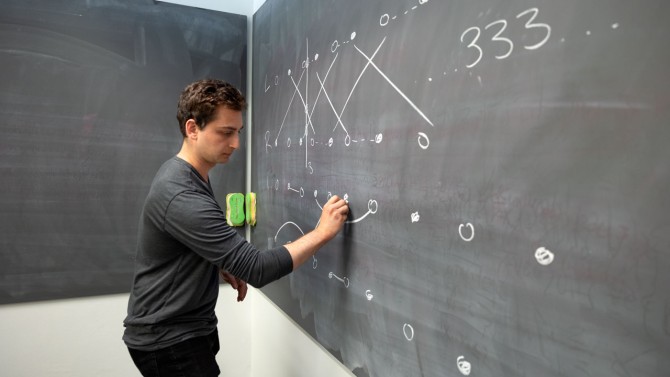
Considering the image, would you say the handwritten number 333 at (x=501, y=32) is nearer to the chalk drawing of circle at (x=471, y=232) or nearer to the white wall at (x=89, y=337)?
the chalk drawing of circle at (x=471, y=232)

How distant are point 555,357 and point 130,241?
183 cm

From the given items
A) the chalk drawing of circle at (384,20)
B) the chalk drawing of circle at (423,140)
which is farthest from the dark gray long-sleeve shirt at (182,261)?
the chalk drawing of circle at (384,20)

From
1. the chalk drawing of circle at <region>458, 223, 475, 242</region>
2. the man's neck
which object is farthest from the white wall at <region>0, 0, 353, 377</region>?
the chalk drawing of circle at <region>458, 223, 475, 242</region>

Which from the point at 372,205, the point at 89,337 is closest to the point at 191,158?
the point at 372,205

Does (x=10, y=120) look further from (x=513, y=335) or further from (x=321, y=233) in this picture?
(x=513, y=335)

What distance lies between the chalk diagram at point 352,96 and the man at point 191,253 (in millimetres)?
171

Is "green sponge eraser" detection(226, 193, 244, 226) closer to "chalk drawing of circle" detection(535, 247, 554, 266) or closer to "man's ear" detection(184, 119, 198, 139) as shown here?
"man's ear" detection(184, 119, 198, 139)

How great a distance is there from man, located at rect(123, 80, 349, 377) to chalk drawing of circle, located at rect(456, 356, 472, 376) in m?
0.45

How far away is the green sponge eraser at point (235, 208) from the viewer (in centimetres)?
202

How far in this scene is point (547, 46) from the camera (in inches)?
22.4

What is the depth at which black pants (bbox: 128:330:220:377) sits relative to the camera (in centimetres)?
114

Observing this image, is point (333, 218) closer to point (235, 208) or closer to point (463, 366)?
point (463, 366)

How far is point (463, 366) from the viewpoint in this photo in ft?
2.42

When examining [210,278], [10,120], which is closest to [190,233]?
[210,278]
